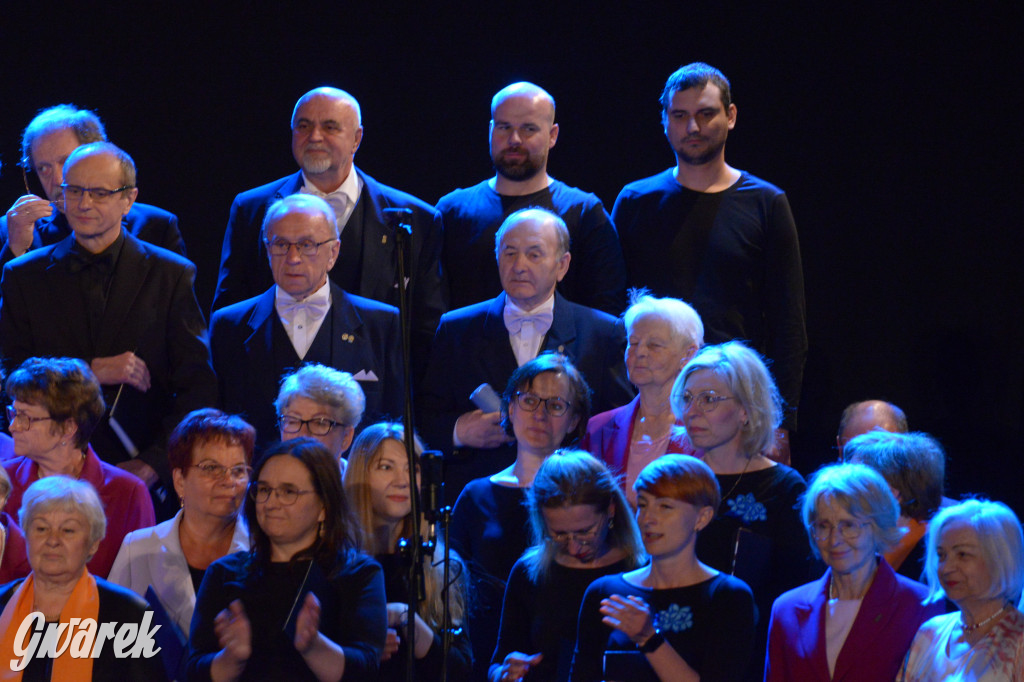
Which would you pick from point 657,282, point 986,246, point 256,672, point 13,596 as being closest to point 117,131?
point 657,282

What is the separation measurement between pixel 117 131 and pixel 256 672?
3316mm

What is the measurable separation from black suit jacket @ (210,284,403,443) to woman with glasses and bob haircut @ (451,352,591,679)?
537mm

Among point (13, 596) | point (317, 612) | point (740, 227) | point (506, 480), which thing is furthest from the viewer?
point (740, 227)

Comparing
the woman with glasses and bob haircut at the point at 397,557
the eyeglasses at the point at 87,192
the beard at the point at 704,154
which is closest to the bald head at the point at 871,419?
the beard at the point at 704,154

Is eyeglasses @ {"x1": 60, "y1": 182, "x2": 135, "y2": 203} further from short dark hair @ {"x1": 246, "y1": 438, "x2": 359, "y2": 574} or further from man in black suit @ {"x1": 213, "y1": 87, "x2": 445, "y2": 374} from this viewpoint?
short dark hair @ {"x1": 246, "y1": 438, "x2": 359, "y2": 574}

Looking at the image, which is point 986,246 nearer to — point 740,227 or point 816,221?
point 816,221

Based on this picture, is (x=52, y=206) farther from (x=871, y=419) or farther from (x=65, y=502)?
(x=871, y=419)

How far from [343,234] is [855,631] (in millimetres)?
2306

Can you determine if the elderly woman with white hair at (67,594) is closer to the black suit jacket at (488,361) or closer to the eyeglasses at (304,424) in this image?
the eyeglasses at (304,424)

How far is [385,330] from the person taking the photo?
4184 mm

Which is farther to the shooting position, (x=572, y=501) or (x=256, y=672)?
(x=572, y=501)

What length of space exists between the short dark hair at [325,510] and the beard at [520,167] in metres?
1.69

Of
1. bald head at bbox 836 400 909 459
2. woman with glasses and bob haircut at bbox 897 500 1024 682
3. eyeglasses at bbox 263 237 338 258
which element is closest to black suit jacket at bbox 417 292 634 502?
eyeglasses at bbox 263 237 338 258

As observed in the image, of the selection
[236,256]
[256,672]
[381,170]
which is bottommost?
[256,672]
